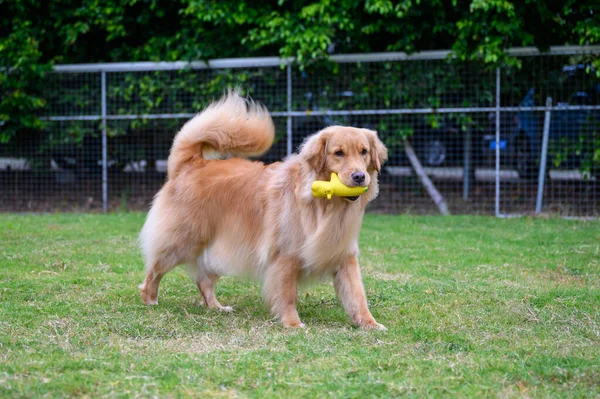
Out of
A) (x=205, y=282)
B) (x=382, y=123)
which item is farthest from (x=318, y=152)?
(x=382, y=123)

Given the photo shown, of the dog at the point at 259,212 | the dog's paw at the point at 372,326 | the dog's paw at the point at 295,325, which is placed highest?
the dog at the point at 259,212

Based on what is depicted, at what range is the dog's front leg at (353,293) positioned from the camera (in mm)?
4688

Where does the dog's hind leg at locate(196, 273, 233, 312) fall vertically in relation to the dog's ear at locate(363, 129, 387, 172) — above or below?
below

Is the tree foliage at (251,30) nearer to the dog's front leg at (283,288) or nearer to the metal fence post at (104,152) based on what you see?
the metal fence post at (104,152)

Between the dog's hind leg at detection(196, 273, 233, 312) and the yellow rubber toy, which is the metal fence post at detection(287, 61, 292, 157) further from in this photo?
the yellow rubber toy

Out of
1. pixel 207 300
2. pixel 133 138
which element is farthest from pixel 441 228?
pixel 133 138

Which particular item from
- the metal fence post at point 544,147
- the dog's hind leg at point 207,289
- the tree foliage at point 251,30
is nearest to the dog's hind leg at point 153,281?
the dog's hind leg at point 207,289

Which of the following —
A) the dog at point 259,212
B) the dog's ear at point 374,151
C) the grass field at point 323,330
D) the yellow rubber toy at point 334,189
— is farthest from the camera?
the dog's ear at point 374,151

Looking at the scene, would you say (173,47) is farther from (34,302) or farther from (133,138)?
(34,302)

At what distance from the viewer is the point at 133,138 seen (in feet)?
38.9

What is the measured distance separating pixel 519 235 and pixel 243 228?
4.46 meters

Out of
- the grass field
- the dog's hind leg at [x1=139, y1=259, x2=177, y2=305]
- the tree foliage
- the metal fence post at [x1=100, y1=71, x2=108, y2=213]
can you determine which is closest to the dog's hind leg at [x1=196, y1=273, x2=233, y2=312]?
the grass field

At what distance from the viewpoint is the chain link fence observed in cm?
1035

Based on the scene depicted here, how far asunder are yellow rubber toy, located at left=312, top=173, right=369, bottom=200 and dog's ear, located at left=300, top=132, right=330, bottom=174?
13 centimetres
